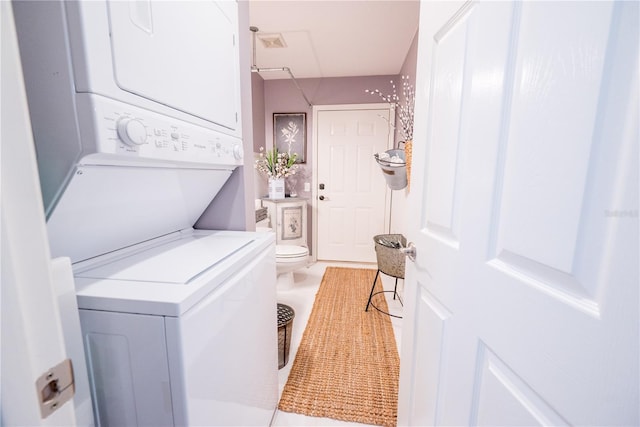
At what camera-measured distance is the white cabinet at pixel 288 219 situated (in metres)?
3.30

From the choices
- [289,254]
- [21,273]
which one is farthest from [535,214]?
[289,254]

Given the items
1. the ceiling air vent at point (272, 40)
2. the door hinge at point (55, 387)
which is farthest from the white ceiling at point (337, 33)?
the door hinge at point (55, 387)

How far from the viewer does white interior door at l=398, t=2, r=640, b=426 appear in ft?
1.24

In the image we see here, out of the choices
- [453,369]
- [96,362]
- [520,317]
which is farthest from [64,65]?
[453,369]

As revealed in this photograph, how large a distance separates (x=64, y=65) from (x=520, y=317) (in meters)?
1.04

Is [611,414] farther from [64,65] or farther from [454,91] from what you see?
[64,65]

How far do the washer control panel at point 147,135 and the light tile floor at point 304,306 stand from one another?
1.36 meters

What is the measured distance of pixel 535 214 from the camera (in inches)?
20.3

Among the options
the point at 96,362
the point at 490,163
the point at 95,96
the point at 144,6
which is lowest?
the point at 96,362

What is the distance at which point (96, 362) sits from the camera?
2.03 feet

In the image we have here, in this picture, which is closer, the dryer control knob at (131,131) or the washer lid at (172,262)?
the dryer control knob at (131,131)

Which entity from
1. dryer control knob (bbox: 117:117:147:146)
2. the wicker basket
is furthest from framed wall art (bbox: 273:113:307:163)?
dryer control knob (bbox: 117:117:147:146)

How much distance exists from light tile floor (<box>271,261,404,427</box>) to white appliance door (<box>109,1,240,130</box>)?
4.86 ft

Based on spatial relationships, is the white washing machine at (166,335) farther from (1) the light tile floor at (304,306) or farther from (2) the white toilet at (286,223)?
(2) the white toilet at (286,223)
